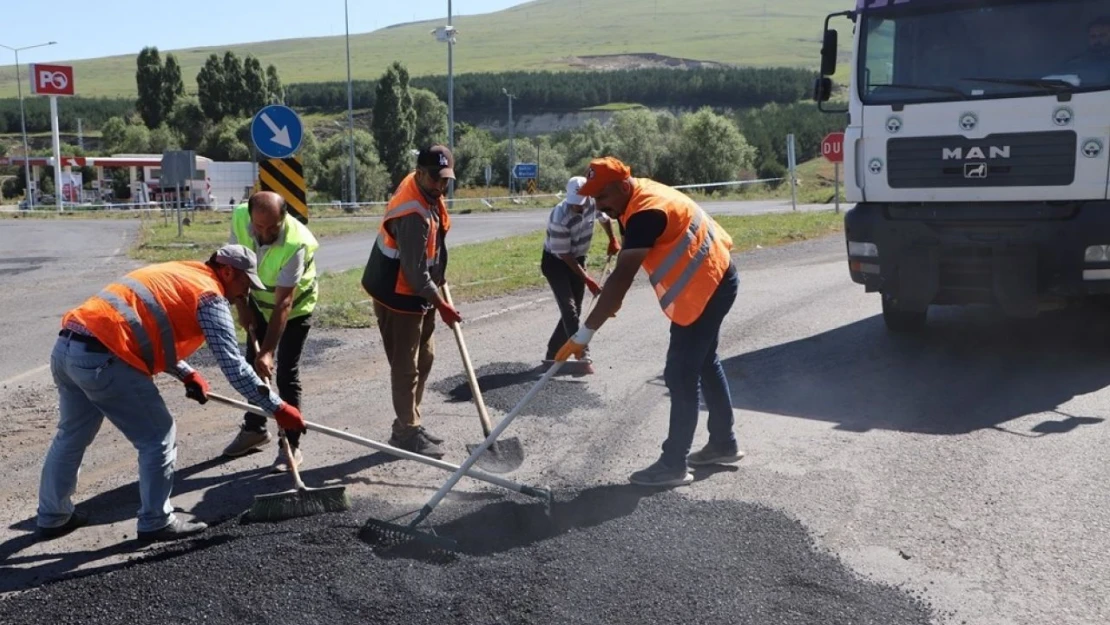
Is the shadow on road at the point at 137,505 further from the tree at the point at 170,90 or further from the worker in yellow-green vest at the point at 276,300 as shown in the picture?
the tree at the point at 170,90

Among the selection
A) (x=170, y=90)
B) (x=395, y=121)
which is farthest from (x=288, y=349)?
(x=170, y=90)

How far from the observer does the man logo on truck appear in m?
8.07

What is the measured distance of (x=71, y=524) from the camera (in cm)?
525

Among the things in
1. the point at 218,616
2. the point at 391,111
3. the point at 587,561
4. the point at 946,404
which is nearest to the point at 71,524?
the point at 218,616

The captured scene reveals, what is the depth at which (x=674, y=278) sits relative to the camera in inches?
220

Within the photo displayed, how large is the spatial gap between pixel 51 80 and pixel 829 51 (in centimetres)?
4604

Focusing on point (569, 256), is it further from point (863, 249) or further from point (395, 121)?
point (395, 121)

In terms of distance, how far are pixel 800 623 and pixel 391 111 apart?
5833cm

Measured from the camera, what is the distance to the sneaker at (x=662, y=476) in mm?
5703

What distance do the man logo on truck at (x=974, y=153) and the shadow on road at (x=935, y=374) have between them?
62.5 inches

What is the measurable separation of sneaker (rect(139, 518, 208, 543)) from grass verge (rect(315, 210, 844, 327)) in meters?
5.56

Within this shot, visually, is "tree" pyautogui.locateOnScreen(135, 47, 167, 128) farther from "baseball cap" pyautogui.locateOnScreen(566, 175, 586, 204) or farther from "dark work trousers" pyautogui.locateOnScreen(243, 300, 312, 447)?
"dark work trousers" pyautogui.locateOnScreen(243, 300, 312, 447)

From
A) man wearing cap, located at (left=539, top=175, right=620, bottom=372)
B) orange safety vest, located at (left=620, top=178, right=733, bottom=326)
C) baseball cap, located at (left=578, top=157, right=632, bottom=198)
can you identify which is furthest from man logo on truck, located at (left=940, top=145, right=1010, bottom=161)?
baseball cap, located at (left=578, top=157, right=632, bottom=198)

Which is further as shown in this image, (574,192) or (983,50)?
(983,50)
